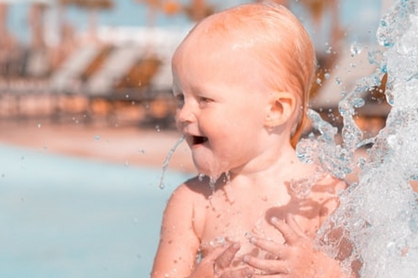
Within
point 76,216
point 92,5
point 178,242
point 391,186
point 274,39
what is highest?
point 274,39

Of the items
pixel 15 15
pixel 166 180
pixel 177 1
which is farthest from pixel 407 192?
pixel 15 15

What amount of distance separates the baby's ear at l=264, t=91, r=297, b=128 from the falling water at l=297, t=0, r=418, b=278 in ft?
0.70

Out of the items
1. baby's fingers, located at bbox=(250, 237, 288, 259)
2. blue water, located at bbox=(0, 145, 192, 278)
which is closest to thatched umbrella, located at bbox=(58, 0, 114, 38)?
blue water, located at bbox=(0, 145, 192, 278)

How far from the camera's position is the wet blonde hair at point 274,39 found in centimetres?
203

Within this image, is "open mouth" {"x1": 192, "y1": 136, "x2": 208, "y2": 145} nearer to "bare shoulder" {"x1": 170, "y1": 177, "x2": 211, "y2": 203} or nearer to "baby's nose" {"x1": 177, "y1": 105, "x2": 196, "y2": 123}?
"baby's nose" {"x1": 177, "y1": 105, "x2": 196, "y2": 123}

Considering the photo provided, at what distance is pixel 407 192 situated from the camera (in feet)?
6.29

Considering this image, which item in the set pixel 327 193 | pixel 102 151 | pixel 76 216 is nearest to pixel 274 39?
pixel 327 193

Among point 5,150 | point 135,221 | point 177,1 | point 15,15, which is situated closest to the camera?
point 135,221

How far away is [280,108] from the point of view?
207 cm

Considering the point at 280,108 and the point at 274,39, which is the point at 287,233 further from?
the point at 274,39

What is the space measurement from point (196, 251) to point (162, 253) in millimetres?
83

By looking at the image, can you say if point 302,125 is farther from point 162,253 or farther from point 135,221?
point 135,221

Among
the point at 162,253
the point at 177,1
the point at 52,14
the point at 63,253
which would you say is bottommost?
the point at 52,14

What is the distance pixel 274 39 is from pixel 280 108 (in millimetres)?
163
